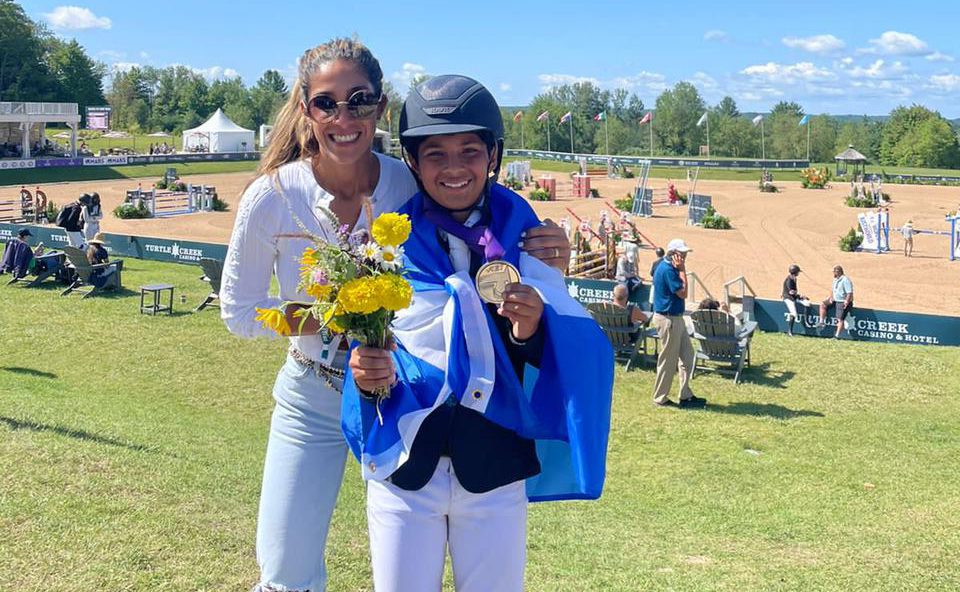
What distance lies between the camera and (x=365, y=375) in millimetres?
2332

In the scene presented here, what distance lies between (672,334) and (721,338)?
1.44 metres

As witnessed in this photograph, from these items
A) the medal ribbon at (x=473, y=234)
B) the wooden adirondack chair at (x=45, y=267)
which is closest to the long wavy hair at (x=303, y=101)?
the medal ribbon at (x=473, y=234)

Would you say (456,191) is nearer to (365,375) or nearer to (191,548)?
(365,375)

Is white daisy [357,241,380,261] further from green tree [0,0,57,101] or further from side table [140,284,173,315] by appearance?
green tree [0,0,57,101]

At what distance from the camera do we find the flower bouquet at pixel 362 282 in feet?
7.18

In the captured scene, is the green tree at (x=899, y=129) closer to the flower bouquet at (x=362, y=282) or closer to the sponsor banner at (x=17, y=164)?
the sponsor banner at (x=17, y=164)

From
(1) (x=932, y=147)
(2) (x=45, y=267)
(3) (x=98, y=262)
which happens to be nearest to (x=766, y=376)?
(3) (x=98, y=262)

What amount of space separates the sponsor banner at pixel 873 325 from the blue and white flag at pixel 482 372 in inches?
563

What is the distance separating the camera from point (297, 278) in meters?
2.83

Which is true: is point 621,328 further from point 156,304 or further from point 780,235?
point 780,235

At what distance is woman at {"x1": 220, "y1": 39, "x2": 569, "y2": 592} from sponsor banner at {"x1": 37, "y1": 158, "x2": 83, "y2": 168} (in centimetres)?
5814

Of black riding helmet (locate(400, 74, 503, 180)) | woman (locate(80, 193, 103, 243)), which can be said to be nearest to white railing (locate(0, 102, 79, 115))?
woman (locate(80, 193, 103, 243))

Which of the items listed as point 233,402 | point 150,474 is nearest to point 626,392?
→ point 233,402

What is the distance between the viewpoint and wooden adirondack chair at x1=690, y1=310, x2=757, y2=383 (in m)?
12.5
